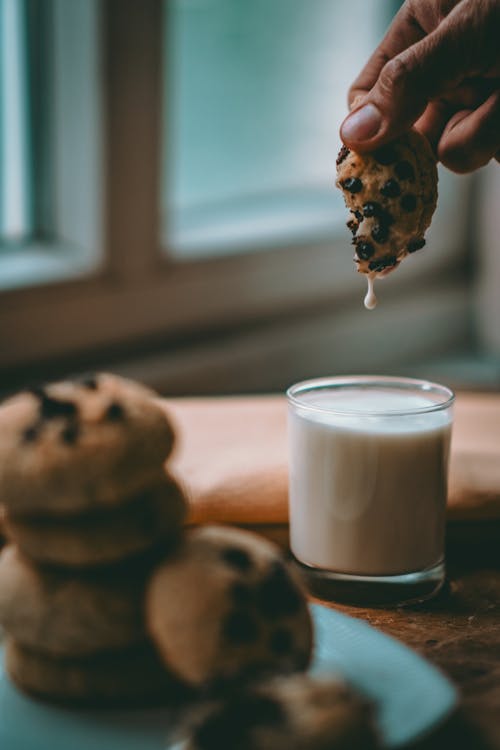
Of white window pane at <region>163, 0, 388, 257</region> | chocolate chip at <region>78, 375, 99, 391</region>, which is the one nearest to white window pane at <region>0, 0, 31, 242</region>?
white window pane at <region>163, 0, 388, 257</region>

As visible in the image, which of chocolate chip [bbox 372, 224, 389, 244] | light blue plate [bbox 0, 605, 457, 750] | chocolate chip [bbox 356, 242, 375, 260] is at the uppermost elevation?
chocolate chip [bbox 372, 224, 389, 244]

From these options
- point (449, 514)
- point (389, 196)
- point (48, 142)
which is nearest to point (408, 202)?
point (389, 196)

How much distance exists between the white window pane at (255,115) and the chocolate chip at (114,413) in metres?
1.16

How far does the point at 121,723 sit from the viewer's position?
1.78ft

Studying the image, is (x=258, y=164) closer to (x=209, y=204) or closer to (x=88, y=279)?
(x=209, y=204)

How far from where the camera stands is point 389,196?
67cm

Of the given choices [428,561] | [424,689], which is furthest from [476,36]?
[424,689]

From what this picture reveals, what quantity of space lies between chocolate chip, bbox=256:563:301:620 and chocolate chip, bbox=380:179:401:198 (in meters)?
0.28

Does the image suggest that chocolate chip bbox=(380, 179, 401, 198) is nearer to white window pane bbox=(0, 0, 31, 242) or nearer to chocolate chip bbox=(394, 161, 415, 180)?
chocolate chip bbox=(394, 161, 415, 180)

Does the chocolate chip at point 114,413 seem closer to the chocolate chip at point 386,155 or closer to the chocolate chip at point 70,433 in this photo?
the chocolate chip at point 70,433

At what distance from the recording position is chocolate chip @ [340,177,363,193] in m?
0.69

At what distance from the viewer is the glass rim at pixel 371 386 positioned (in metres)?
0.73

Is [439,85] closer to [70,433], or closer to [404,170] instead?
[404,170]

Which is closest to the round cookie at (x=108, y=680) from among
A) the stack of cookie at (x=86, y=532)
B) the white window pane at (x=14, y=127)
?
the stack of cookie at (x=86, y=532)
